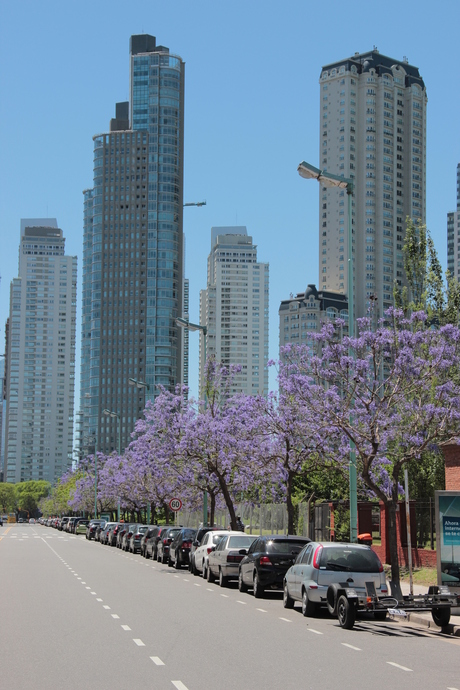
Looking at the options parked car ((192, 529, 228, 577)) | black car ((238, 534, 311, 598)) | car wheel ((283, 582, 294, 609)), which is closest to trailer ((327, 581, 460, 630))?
car wheel ((283, 582, 294, 609))

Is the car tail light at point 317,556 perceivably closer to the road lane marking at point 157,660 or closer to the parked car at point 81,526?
the road lane marking at point 157,660

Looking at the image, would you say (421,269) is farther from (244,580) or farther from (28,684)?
(28,684)

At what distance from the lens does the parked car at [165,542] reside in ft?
128

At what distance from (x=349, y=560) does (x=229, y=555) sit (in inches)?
365

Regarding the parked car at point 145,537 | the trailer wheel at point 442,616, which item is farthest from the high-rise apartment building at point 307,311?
the trailer wheel at point 442,616

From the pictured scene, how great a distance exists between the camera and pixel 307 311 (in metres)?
190

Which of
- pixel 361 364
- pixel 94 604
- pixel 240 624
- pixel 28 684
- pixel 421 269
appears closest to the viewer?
pixel 28 684

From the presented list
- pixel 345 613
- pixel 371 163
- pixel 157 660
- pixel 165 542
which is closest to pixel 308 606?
pixel 345 613

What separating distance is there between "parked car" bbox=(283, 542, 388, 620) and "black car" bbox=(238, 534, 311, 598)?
4260mm

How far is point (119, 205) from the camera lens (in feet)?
613

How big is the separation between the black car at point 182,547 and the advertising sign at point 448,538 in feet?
60.4

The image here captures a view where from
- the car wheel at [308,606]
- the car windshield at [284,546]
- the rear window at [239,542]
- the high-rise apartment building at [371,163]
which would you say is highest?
the high-rise apartment building at [371,163]

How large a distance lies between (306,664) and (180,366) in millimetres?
174731

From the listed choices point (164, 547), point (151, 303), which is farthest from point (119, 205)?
point (164, 547)
